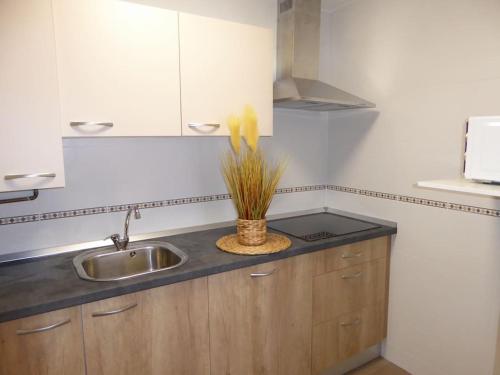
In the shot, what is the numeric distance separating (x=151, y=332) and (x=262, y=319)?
540mm

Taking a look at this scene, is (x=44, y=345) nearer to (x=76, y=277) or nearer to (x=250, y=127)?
(x=76, y=277)

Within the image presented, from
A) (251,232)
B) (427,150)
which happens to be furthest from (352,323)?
(427,150)

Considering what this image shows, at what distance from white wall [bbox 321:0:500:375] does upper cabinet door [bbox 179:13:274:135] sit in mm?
777

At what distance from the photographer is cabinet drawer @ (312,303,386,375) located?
1.89m

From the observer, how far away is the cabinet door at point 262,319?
5.01 ft

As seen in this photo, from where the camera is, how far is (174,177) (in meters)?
1.94

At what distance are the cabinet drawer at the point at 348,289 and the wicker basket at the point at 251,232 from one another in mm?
394

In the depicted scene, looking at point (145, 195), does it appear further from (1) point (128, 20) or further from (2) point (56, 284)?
(1) point (128, 20)

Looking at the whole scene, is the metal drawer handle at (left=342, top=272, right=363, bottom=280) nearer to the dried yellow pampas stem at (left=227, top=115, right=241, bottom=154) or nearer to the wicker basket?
the wicker basket

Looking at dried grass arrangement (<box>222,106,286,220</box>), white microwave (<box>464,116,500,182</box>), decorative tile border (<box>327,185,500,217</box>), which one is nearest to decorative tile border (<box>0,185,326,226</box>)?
dried grass arrangement (<box>222,106,286,220</box>)

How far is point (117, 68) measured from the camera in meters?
1.40

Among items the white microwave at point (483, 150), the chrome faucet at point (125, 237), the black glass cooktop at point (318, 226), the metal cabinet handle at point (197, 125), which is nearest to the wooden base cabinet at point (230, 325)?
the black glass cooktop at point (318, 226)

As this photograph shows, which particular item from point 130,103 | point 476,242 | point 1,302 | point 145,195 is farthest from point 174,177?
point 476,242

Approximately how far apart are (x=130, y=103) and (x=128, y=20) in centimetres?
33
